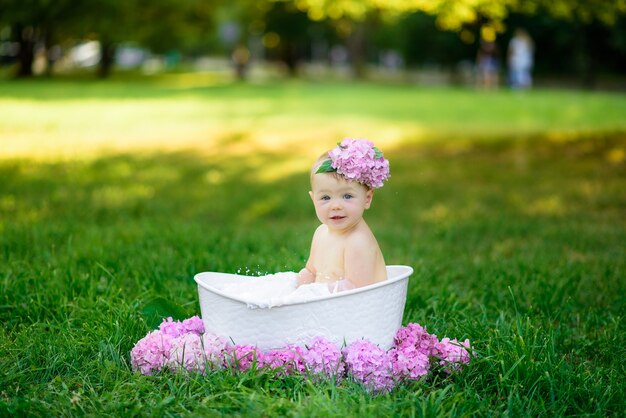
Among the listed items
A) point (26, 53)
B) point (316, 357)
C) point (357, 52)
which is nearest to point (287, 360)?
point (316, 357)

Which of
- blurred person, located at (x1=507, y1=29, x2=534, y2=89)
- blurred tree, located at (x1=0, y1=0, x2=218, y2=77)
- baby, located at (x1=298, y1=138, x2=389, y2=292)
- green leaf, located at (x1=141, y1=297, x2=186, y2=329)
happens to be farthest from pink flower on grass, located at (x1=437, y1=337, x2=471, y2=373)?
blurred tree, located at (x1=0, y1=0, x2=218, y2=77)

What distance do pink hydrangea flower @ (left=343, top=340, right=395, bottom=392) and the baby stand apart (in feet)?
1.15

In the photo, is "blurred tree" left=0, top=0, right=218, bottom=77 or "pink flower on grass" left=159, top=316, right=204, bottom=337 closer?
"pink flower on grass" left=159, top=316, right=204, bottom=337

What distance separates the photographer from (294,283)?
3109 millimetres

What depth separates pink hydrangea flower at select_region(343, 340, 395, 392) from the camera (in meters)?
2.62

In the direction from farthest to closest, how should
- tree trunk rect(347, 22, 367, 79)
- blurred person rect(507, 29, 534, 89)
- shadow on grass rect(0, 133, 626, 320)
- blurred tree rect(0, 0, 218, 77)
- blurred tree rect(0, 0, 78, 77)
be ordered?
tree trunk rect(347, 22, 367, 79) → blurred tree rect(0, 0, 218, 77) → blurred tree rect(0, 0, 78, 77) → blurred person rect(507, 29, 534, 89) → shadow on grass rect(0, 133, 626, 320)

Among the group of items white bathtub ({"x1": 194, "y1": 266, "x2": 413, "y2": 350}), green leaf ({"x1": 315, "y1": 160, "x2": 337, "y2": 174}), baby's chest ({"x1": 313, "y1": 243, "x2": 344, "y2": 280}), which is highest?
green leaf ({"x1": 315, "y1": 160, "x2": 337, "y2": 174})

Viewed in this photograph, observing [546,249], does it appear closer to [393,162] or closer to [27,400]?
[27,400]

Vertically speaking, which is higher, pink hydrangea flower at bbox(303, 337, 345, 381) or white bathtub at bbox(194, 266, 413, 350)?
white bathtub at bbox(194, 266, 413, 350)

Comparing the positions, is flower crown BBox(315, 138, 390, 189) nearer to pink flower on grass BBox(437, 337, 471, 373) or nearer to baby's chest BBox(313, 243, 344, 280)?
baby's chest BBox(313, 243, 344, 280)

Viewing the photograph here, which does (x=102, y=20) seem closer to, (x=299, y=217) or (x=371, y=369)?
(x=299, y=217)

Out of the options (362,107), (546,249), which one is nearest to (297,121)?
(362,107)

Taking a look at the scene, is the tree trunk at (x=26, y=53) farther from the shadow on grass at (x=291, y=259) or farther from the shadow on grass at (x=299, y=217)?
the shadow on grass at (x=291, y=259)

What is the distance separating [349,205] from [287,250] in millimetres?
1807
